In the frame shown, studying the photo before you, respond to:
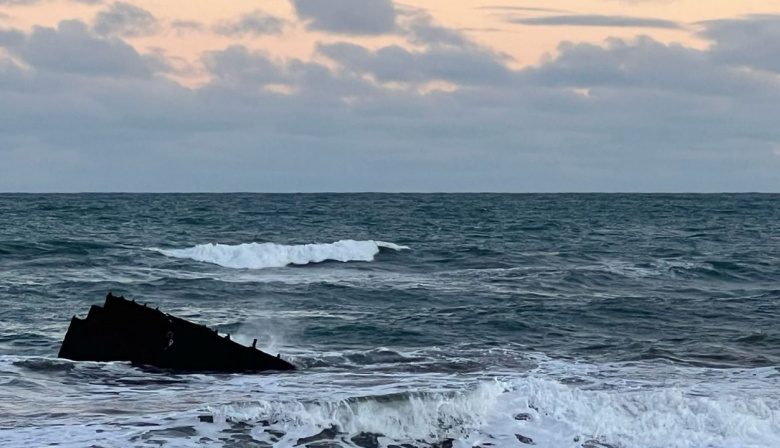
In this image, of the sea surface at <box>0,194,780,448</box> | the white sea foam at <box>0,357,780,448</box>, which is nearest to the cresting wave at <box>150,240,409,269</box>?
the sea surface at <box>0,194,780,448</box>

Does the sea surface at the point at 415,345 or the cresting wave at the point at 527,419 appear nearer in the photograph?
the cresting wave at the point at 527,419

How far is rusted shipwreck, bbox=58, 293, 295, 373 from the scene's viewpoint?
1294 cm

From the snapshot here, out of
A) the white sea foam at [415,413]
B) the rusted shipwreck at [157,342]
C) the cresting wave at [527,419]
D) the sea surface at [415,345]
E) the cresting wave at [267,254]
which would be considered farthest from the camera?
the cresting wave at [267,254]

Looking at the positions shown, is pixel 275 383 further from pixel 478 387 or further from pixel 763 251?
pixel 763 251

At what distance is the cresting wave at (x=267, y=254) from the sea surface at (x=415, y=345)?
0.10 metres

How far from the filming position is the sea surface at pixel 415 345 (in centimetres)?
1093

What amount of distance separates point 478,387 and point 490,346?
4664mm

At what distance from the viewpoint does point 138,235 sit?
1665 inches

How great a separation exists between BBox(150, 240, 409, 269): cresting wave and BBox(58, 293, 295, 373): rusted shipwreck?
18.8m

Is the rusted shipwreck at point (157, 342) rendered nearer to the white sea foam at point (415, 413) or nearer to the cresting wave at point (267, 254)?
the white sea foam at point (415, 413)

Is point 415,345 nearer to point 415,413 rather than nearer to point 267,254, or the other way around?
point 415,413

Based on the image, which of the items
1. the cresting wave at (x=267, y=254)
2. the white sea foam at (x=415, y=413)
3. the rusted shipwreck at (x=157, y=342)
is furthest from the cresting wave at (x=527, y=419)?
the cresting wave at (x=267, y=254)

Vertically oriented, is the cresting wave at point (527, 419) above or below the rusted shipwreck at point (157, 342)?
below

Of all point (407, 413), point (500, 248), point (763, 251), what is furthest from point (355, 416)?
point (763, 251)
